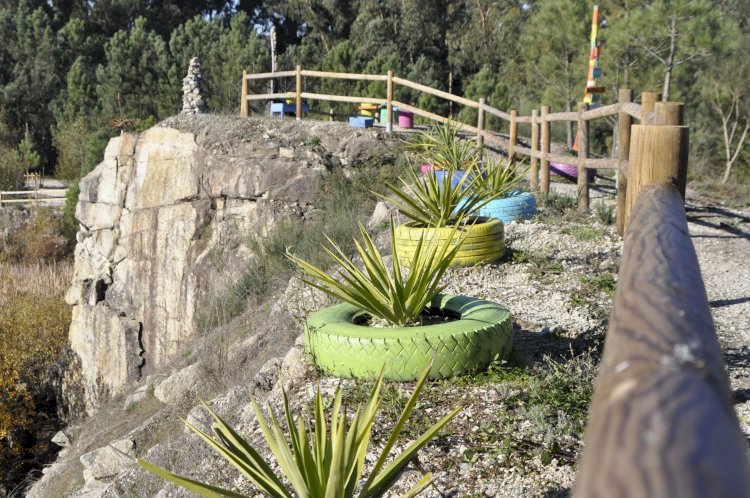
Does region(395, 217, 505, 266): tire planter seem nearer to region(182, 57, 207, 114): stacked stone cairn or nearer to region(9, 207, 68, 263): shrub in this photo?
region(182, 57, 207, 114): stacked stone cairn

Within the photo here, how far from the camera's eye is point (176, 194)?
1608 cm

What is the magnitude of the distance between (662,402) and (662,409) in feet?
0.05

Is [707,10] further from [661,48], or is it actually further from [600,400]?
[600,400]

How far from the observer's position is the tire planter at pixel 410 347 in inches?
171

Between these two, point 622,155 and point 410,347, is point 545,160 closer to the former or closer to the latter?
point 622,155

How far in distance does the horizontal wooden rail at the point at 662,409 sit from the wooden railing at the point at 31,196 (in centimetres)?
3598

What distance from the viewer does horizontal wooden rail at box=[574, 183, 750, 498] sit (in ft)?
2.19

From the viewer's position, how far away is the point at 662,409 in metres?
0.77

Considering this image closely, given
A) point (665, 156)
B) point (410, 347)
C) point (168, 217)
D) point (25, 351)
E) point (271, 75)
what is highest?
point (271, 75)

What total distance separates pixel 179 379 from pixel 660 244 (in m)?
7.62

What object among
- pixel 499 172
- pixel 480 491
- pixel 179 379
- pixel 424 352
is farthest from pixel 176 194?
pixel 480 491

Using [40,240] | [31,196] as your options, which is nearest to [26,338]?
[40,240]

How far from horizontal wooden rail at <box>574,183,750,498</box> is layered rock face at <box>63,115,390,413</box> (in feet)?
39.8

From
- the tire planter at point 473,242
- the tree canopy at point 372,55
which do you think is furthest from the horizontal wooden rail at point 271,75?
the tire planter at point 473,242
